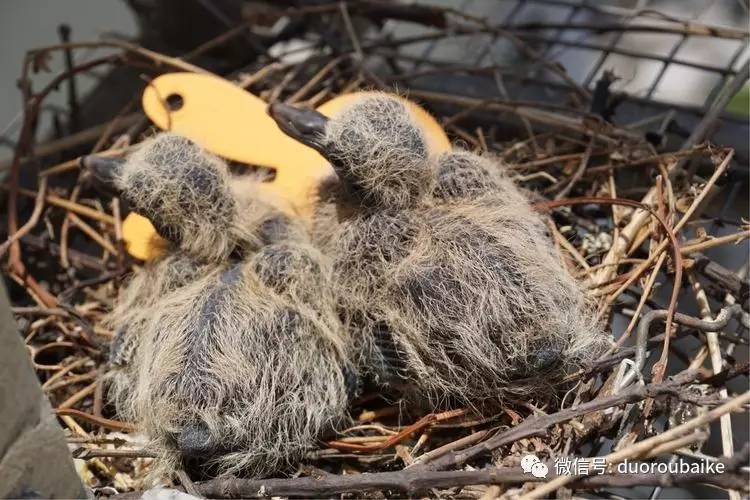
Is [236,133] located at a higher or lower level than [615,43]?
lower

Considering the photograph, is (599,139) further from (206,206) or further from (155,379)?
(155,379)

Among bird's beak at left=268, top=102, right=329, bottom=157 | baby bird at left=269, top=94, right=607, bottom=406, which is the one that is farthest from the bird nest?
bird's beak at left=268, top=102, right=329, bottom=157

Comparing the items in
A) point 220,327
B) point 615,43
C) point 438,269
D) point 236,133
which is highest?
point 615,43

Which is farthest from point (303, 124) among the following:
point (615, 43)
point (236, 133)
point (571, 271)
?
point (615, 43)

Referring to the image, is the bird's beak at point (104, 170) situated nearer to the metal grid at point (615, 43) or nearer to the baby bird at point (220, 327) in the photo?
the baby bird at point (220, 327)

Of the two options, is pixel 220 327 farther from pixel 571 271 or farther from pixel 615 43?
pixel 615 43

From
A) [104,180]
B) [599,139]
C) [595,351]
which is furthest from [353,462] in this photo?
[599,139]

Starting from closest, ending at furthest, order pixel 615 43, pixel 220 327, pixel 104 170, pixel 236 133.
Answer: pixel 220 327 → pixel 104 170 → pixel 236 133 → pixel 615 43
